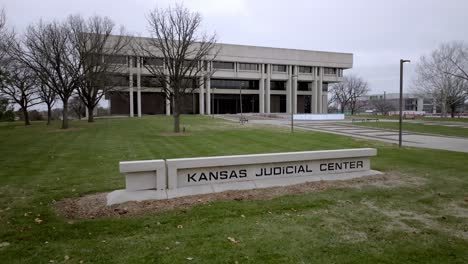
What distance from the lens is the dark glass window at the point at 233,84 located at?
224ft

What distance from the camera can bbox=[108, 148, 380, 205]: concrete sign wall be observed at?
6.55 m

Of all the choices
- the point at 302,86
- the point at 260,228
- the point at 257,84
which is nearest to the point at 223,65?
the point at 257,84

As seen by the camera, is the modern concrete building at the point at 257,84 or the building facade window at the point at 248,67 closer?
the modern concrete building at the point at 257,84

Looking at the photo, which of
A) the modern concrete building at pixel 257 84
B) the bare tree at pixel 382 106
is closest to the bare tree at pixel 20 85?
the modern concrete building at pixel 257 84

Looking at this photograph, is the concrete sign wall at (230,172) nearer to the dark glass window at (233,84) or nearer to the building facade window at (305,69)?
the dark glass window at (233,84)

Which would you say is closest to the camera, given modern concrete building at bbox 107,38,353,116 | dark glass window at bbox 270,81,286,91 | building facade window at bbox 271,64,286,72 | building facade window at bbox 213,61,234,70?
modern concrete building at bbox 107,38,353,116

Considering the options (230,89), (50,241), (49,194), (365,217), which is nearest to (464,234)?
(365,217)

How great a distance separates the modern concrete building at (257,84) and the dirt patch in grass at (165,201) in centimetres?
5473

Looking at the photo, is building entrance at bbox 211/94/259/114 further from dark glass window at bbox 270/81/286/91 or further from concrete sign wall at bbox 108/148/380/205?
concrete sign wall at bbox 108/148/380/205

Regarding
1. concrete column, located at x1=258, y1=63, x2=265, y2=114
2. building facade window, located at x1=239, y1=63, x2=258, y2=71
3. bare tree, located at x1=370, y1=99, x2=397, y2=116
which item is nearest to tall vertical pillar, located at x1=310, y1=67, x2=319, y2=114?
concrete column, located at x1=258, y1=63, x2=265, y2=114

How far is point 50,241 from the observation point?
4293mm

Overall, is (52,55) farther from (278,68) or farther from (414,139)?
(278,68)

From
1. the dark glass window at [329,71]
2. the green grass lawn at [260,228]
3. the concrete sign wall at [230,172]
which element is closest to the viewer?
the green grass lawn at [260,228]

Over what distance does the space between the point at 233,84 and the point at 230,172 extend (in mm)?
63944
